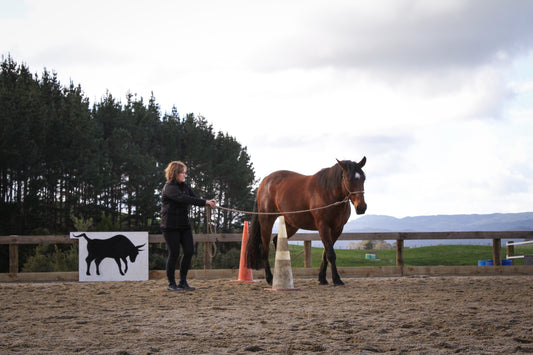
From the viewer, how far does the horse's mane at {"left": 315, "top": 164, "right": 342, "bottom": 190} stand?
9531 millimetres

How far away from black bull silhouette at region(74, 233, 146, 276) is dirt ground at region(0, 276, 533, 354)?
3338 mm

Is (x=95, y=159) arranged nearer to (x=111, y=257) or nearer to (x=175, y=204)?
(x=111, y=257)

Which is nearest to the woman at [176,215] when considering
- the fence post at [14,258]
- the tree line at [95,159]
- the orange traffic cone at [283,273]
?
the orange traffic cone at [283,273]

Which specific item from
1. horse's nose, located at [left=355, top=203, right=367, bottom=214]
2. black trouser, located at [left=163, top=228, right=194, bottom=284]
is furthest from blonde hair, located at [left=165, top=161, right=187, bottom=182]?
horse's nose, located at [left=355, top=203, right=367, bottom=214]

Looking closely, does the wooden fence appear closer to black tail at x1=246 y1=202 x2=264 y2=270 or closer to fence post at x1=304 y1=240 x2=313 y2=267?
fence post at x1=304 y1=240 x2=313 y2=267

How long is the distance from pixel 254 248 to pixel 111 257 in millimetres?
3638

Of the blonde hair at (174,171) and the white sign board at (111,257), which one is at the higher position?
the blonde hair at (174,171)

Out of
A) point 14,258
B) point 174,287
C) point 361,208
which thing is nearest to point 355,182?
point 361,208

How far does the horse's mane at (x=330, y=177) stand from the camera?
375 inches

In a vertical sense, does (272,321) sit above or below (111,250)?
below

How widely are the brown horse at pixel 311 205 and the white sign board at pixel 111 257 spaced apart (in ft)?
10.3

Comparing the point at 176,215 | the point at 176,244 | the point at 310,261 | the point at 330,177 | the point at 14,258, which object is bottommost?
the point at 310,261

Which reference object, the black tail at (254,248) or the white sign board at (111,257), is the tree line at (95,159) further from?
the black tail at (254,248)

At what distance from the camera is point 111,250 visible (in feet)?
39.7
